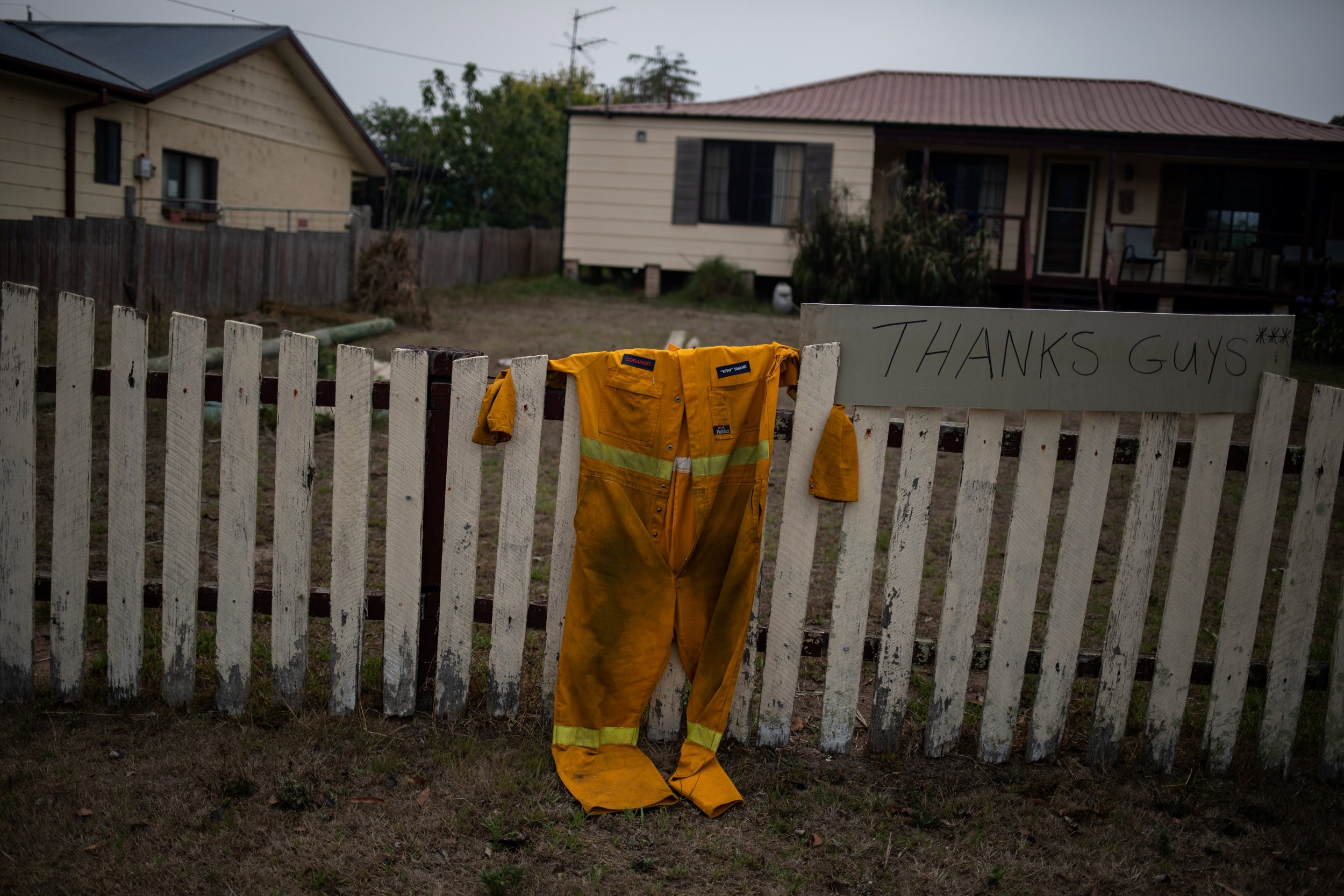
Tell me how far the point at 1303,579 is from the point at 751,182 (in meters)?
14.7

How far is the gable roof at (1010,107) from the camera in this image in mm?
15953

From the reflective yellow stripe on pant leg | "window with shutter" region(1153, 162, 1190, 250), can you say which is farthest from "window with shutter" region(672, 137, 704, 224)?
the reflective yellow stripe on pant leg

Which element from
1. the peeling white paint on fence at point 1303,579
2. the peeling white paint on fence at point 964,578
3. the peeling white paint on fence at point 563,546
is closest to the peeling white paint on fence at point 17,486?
the peeling white paint on fence at point 563,546

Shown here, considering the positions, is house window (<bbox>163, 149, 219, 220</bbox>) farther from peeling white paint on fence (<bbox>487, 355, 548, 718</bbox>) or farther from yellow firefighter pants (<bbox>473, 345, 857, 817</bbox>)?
yellow firefighter pants (<bbox>473, 345, 857, 817</bbox>)

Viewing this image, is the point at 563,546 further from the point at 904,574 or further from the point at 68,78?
the point at 68,78

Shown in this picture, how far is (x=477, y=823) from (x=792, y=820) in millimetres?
898

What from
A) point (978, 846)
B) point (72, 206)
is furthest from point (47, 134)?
point (978, 846)

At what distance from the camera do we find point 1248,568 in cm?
295

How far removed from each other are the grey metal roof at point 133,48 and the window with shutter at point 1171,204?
16498 millimetres

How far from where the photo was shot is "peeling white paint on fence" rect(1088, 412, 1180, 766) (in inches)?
114

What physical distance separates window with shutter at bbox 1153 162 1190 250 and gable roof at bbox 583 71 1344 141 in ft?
3.01

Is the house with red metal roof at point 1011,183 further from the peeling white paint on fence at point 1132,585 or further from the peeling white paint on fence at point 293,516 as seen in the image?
the peeling white paint on fence at point 293,516

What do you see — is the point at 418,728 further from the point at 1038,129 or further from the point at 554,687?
the point at 1038,129

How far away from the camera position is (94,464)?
19.3ft
